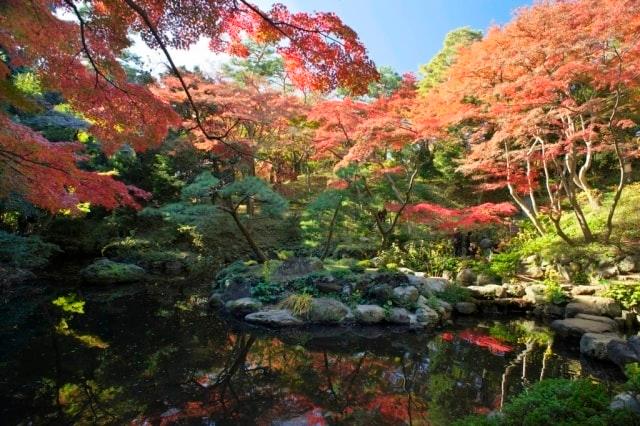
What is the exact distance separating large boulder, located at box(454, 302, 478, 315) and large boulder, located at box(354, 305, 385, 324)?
5.51 feet

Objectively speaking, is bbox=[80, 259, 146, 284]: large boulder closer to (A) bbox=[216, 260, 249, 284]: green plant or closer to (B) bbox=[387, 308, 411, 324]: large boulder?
(A) bbox=[216, 260, 249, 284]: green plant

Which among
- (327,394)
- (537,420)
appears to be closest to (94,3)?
(327,394)

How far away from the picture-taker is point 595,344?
17.5 ft

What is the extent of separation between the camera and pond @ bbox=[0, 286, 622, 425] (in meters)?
3.76

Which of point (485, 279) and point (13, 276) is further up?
point (13, 276)

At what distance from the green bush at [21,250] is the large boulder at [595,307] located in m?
11.6

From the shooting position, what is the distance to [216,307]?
784 centimetres

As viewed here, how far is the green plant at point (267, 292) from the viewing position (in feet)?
24.8

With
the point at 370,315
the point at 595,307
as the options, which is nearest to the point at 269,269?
the point at 370,315

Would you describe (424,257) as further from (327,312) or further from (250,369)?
(250,369)

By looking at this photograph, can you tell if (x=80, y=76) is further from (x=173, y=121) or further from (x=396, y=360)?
(x=396, y=360)

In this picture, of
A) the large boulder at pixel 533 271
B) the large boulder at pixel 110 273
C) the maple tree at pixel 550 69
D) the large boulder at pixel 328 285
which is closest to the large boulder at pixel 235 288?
the large boulder at pixel 328 285

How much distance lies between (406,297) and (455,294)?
1.18 m

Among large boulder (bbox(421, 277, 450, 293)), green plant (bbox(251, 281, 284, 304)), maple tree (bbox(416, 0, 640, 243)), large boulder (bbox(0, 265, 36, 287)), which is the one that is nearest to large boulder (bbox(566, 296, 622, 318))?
maple tree (bbox(416, 0, 640, 243))
